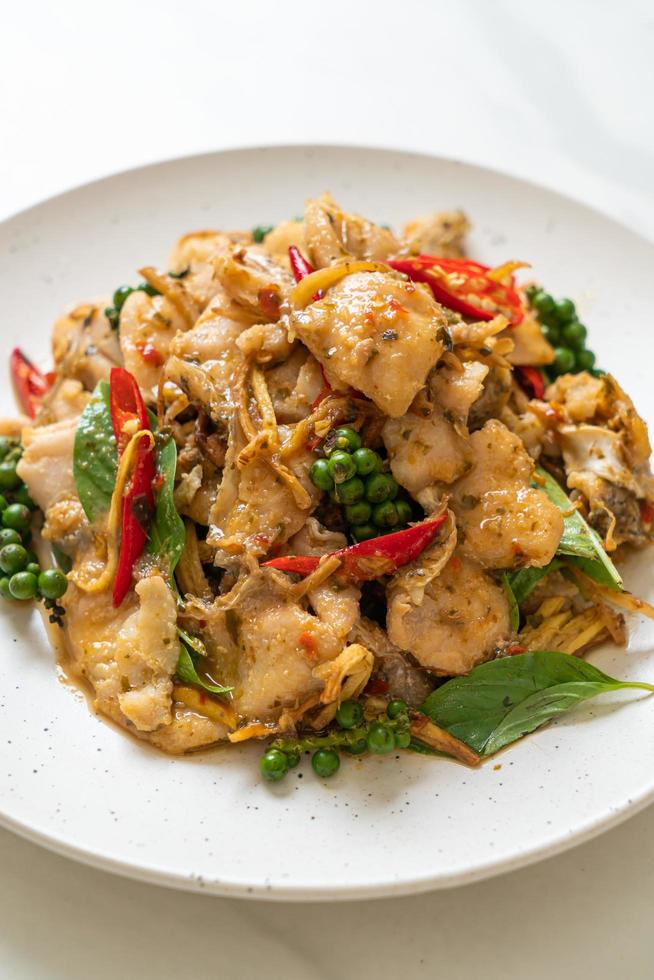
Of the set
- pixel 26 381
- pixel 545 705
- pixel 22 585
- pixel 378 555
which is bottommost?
pixel 545 705

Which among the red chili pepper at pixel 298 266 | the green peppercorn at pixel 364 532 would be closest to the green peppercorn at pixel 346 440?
the green peppercorn at pixel 364 532

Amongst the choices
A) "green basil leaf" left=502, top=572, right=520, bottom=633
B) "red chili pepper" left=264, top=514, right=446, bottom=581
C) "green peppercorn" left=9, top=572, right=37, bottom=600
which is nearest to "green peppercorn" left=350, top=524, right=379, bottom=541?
"red chili pepper" left=264, top=514, right=446, bottom=581

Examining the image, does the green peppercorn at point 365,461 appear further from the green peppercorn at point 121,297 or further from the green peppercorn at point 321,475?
the green peppercorn at point 121,297

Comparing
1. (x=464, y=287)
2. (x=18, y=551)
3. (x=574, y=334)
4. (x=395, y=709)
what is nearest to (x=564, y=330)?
(x=574, y=334)

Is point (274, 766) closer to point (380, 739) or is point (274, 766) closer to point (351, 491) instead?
point (380, 739)

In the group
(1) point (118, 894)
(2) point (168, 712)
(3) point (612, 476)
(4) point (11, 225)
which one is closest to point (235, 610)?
(2) point (168, 712)

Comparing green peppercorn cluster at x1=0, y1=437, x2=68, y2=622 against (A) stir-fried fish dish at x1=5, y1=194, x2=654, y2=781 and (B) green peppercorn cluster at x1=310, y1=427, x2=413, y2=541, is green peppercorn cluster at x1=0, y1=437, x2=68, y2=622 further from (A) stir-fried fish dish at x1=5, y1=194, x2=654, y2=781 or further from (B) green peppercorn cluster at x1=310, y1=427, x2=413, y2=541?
(B) green peppercorn cluster at x1=310, y1=427, x2=413, y2=541

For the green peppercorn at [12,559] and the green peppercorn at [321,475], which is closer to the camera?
the green peppercorn at [321,475]
